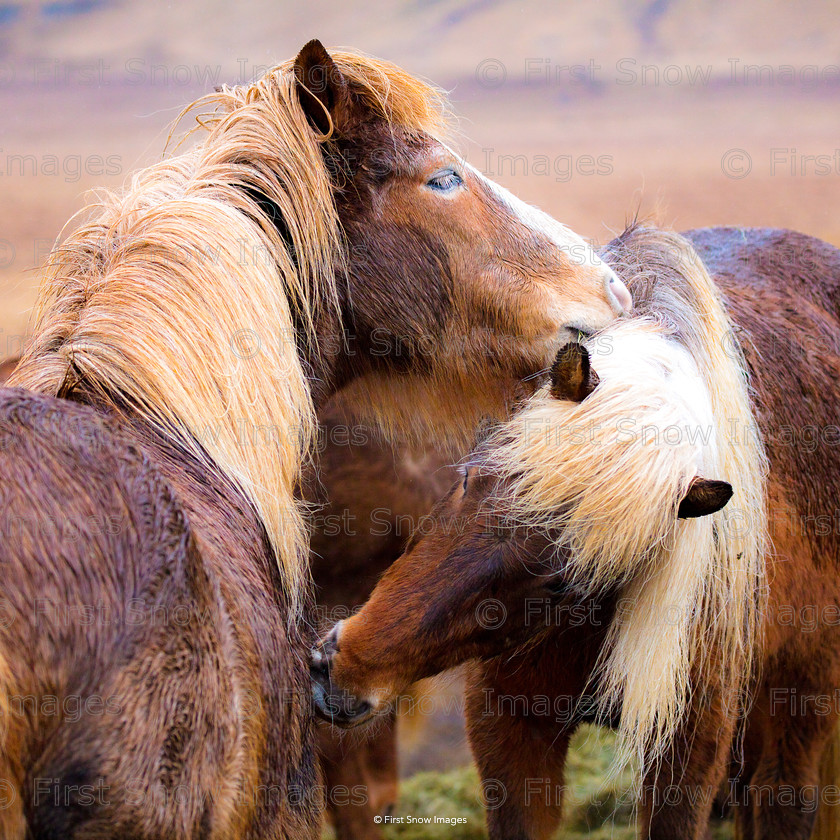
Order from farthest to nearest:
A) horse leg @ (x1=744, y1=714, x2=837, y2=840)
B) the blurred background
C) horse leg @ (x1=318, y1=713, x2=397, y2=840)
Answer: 1. the blurred background
2. horse leg @ (x1=318, y1=713, x2=397, y2=840)
3. horse leg @ (x1=744, y1=714, x2=837, y2=840)

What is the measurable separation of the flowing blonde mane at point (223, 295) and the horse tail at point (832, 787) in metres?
2.09

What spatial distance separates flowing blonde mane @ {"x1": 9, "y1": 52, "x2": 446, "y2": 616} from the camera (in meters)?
1.24

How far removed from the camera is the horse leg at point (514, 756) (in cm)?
194

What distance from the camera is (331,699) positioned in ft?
4.71

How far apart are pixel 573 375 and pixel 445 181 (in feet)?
1.75

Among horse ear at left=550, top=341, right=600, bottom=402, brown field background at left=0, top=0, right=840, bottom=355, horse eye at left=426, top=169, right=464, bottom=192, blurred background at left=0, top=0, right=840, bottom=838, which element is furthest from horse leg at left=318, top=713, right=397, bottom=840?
brown field background at left=0, top=0, right=840, bottom=355

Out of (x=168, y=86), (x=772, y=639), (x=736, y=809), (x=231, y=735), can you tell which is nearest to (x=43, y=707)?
(x=231, y=735)

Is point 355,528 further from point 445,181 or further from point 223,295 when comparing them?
point 223,295

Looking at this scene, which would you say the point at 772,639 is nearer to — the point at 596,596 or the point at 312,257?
the point at 596,596

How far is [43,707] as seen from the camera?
2.74ft

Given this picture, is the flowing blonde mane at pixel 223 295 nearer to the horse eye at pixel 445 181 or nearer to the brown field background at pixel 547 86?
the horse eye at pixel 445 181

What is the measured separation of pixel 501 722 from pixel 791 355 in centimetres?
130

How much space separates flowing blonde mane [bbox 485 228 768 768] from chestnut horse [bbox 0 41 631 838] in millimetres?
181

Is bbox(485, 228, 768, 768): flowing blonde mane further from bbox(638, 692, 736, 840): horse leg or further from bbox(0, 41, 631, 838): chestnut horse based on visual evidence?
bbox(0, 41, 631, 838): chestnut horse
